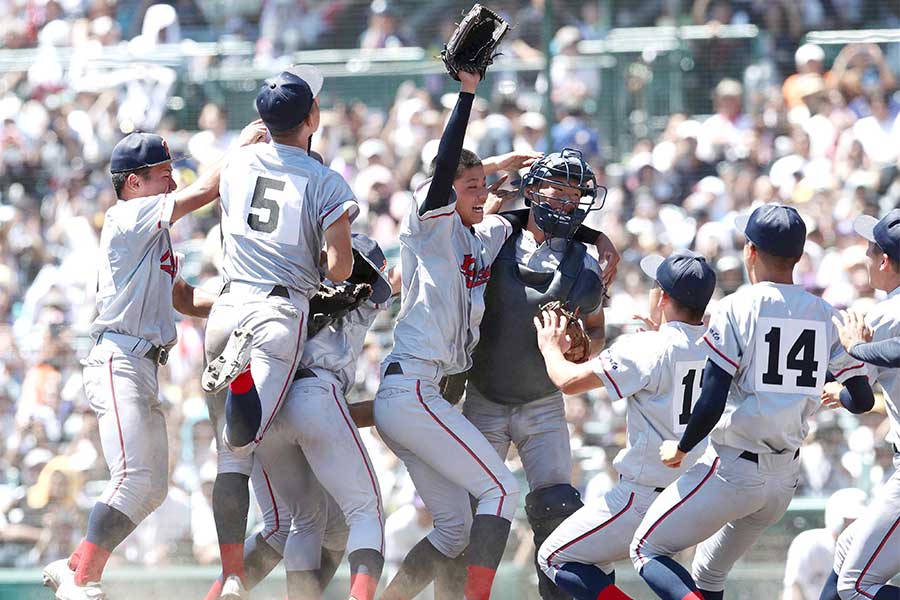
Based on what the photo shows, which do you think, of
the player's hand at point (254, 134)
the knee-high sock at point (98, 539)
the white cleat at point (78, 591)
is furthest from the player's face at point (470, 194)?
the white cleat at point (78, 591)

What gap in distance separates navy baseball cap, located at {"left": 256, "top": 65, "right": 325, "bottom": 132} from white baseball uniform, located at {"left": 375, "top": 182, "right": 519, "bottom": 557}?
21.5 inches

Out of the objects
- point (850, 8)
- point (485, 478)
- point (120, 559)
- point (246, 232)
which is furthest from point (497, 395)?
point (850, 8)

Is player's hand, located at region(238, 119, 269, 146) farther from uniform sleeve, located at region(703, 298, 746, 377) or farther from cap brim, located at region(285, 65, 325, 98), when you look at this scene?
uniform sleeve, located at region(703, 298, 746, 377)

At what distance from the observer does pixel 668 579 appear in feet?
15.0

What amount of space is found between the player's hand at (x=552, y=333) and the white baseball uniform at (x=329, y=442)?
0.79 metres

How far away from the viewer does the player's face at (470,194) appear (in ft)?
17.2

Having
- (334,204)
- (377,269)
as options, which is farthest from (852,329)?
(334,204)

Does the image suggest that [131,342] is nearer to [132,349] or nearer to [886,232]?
[132,349]

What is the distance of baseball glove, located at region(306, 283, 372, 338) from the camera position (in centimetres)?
516

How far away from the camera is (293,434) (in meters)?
4.98

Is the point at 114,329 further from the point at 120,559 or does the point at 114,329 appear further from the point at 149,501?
the point at 120,559

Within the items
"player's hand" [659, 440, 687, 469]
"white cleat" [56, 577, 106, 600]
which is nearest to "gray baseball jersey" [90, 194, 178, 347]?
"white cleat" [56, 577, 106, 600]

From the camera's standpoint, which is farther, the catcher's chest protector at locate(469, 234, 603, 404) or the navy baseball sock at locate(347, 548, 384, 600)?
the catcher's chest protector at locate(469, 234, 603, 404)

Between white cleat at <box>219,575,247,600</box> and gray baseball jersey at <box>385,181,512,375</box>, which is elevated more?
gray baseball jersey at <box>385,181,512,375</box>
